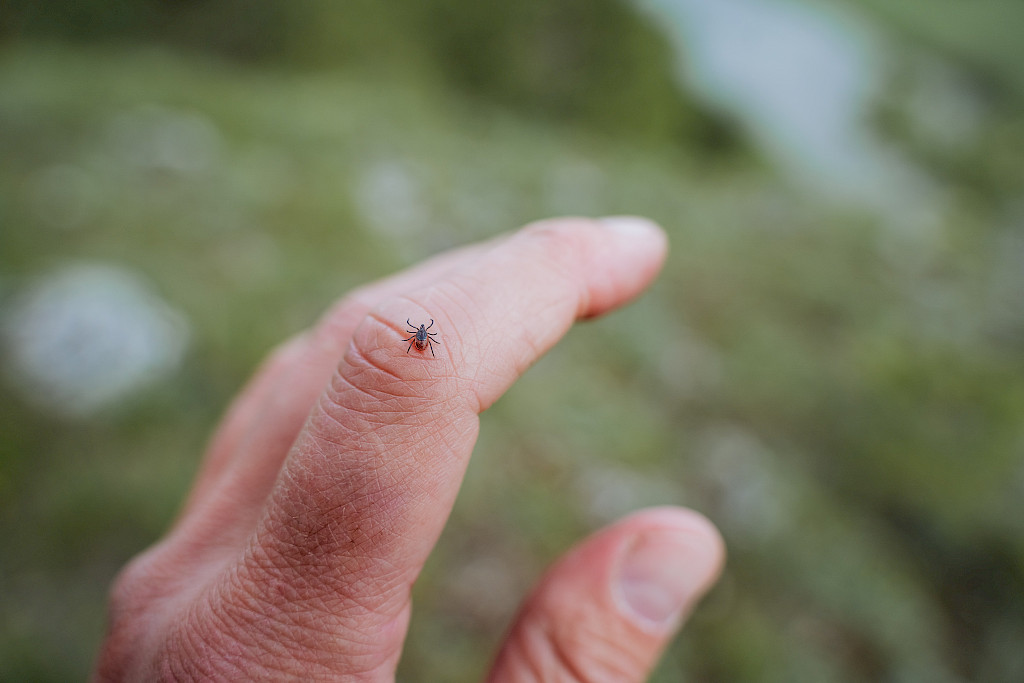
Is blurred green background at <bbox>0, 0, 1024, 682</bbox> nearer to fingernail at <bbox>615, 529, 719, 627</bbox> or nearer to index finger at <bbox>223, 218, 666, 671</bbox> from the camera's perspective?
fingernail at <bbox>615, 529, 719, 627</bbox>

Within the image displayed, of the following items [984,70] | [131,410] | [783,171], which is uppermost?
[984,70]

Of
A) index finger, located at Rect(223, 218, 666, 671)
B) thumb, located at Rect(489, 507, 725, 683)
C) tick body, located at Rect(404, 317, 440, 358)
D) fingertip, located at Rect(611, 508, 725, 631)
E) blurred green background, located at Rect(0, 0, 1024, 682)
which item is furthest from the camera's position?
blurred green background, located at Rect(0, 0, 1024, 682)

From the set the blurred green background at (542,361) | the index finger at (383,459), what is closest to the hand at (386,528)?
the index finger at (383,459)

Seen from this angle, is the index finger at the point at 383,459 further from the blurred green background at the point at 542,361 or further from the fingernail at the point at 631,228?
the blurred green background at the point at 542,361

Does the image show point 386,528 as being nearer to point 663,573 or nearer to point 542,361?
point 663,573

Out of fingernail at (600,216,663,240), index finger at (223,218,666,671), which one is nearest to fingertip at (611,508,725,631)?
index finger at (223,218,666,671)

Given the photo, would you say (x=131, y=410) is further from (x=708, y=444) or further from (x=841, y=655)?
(x=841, y=655)

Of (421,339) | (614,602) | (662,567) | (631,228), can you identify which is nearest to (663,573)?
(662,567)

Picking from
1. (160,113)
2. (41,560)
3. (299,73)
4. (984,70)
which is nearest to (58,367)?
(41,560)
